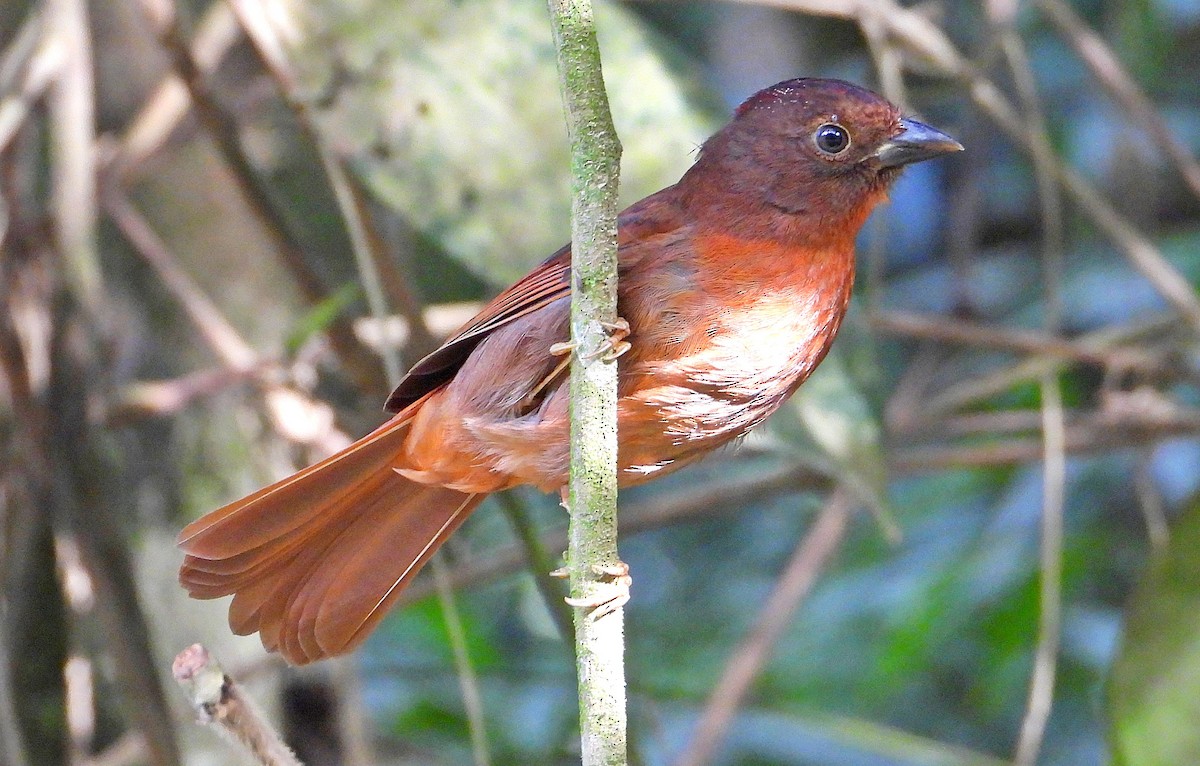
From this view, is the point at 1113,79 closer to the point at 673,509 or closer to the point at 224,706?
the point at 673,509

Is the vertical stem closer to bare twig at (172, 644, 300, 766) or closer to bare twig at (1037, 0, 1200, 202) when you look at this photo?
bare twig at (172, 644, 300, 766)

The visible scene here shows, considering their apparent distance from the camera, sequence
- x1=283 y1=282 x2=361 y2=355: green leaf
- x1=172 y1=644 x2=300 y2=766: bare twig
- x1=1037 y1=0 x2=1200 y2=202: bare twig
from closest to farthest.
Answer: x1=172 y1=644 x2=300 y2=766: bare twig < x1=283 y1=282 x2=361 y2=355: green leaf < x1=1037 y1=0 x2=1200 y2=202: bare twig

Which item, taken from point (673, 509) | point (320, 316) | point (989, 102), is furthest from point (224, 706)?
point (989, 102)

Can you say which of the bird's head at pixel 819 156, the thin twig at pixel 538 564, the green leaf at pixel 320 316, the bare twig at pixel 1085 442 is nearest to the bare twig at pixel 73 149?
the green leaf at pixel 320 316

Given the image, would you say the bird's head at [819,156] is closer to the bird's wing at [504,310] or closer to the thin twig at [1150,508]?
the bird's wing at [504,310]

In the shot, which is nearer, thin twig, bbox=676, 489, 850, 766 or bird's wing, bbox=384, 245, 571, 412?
bird's wing, bbox=384, 245, 571, 412

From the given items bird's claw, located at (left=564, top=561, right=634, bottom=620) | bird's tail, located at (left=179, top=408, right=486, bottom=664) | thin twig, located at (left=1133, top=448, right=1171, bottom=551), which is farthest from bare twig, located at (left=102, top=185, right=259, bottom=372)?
thin twig, located at (left=1133, top=448, right=1171, bottom=551)

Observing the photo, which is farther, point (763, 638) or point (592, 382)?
point (763, 638)
